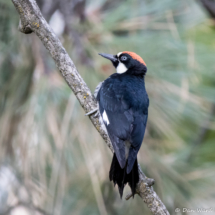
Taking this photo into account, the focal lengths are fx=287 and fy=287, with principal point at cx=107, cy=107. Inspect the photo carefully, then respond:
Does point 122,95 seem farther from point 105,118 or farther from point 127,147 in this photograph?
point 127,147

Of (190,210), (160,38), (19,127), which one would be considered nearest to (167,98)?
(160,38)

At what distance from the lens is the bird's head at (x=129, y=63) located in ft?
5.70

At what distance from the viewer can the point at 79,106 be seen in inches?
61.9


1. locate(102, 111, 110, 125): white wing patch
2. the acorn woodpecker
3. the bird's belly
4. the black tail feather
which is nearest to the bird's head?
the acorn woodpecker

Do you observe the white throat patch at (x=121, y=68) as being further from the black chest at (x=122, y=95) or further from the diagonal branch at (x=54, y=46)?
the diagonal branch at (x=54, y=46)

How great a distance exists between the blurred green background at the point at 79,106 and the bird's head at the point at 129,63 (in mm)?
51

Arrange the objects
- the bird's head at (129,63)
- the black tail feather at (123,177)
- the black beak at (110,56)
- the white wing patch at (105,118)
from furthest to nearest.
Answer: the bird's head at (129,63), the black beak at (110,56), the white wing patch at (105,118), the black tail feather at (123,177)

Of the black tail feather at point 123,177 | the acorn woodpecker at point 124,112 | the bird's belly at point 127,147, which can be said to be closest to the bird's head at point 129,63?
the acorn woodpecker at point 124,112

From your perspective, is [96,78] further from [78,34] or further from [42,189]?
[42,189]

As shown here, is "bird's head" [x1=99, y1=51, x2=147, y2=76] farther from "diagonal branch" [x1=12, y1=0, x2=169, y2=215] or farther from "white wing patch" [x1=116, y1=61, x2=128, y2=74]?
"diagonal branch" [x1=12, y1=0, x2=169, y2=215]

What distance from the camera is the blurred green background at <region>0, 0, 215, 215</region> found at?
1465 millimetres

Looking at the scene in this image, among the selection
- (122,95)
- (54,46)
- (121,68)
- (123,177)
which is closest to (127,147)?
(123,177)

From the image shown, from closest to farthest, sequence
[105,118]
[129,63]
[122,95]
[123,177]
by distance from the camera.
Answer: [123,177] < [105,118] < [122,95] < [129,63]

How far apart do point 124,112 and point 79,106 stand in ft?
0.85
